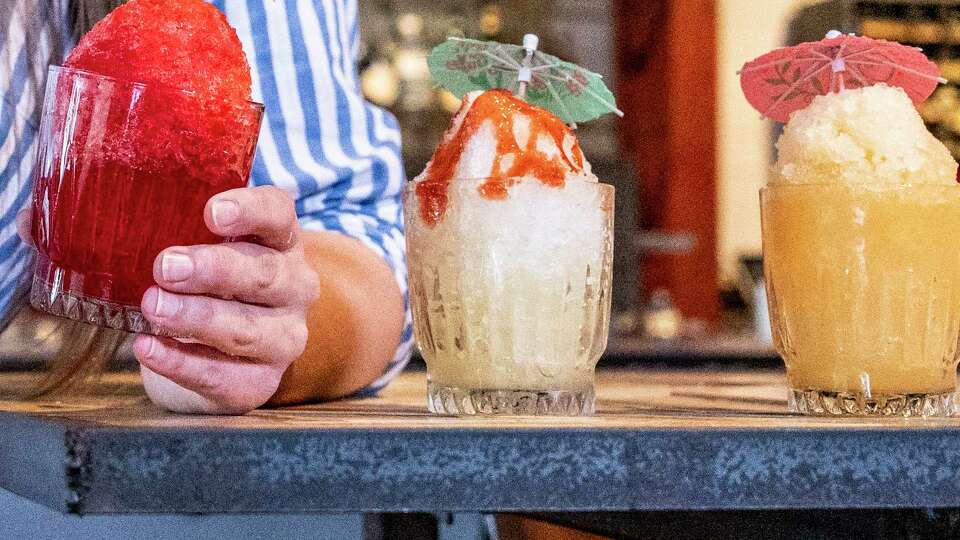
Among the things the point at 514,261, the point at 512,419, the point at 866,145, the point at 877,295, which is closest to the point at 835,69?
the point at 866,145

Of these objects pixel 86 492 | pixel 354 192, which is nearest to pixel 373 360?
pixel 354 192

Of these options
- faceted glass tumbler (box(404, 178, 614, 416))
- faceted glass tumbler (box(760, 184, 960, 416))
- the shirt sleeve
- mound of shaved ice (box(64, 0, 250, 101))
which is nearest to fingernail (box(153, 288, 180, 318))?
mound of shaved ice (box(64, 0, 250, 101))

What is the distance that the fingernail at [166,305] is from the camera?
691 mm

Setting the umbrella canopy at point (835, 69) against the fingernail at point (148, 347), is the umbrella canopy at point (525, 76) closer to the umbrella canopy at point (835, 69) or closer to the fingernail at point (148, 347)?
the umbrella canopy at point (835, 69)

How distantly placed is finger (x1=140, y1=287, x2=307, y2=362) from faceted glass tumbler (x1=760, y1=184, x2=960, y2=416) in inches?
14.4

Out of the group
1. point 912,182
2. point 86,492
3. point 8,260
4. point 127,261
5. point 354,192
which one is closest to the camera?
point 86,492

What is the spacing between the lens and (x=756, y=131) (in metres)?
6.77

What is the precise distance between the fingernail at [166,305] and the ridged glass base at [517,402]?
0.72 ft

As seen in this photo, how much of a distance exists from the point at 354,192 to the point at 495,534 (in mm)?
445

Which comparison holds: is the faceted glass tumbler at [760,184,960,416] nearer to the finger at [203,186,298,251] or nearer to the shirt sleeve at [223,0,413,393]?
the finger at [203,186,298,251]

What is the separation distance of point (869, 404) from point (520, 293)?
26 cm

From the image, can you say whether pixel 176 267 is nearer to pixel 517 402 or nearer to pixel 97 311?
pixel 97 311

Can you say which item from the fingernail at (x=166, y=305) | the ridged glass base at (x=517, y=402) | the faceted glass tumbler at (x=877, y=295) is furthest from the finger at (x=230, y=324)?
the faceted glass tumbler at (x=877, y=295)

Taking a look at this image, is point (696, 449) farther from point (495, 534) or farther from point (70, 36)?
point (70, 36)
